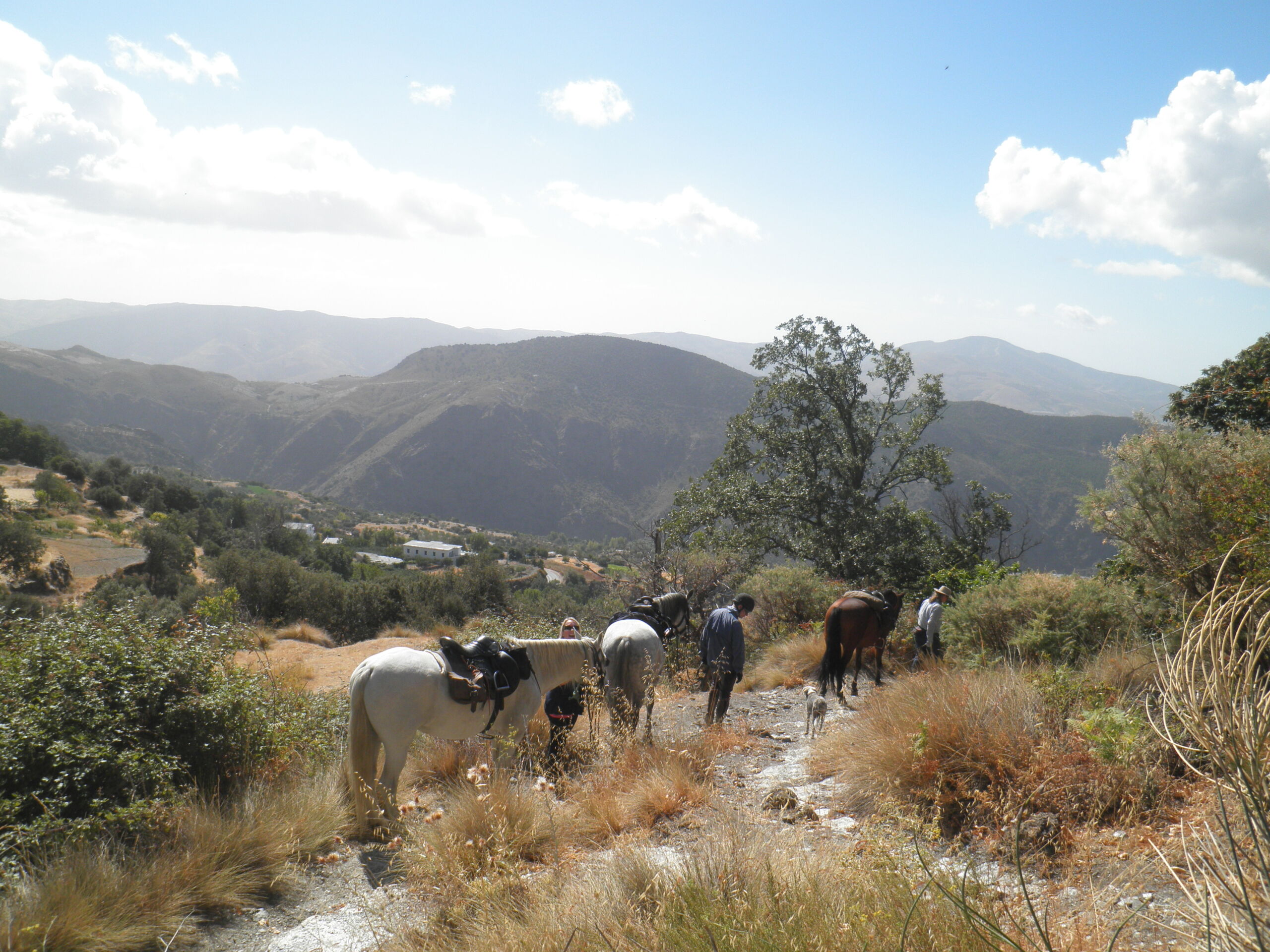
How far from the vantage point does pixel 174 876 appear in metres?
3.74

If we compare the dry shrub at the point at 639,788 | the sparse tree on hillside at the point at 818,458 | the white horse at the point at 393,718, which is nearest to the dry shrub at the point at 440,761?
the white horse at the point at 393,718

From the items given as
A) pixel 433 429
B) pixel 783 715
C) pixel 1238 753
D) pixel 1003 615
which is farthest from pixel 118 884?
pixel 433 429

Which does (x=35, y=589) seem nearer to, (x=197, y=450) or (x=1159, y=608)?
A: (x=1159, y=608)

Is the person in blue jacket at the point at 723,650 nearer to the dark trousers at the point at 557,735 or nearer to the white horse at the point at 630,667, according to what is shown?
the white horse at the point at 630,667

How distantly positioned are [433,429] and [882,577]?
409 ft

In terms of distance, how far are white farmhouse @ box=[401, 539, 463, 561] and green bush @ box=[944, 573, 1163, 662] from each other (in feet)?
176

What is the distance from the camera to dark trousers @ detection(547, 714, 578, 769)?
5836 mm

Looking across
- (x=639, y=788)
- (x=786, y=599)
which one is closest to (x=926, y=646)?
(x=786, y=599)

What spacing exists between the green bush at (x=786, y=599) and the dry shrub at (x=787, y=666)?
197 cm

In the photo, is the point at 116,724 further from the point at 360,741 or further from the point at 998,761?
the point at 998,761

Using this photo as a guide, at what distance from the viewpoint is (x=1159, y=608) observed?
25.0ft

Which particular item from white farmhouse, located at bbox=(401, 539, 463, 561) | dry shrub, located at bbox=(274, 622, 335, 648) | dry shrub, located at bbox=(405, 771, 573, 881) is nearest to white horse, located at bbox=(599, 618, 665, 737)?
dry shrub, located at bbox=(405, 771, 573, 881)

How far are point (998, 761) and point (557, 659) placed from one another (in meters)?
3.54

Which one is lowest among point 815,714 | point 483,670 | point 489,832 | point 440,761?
point 440,761
